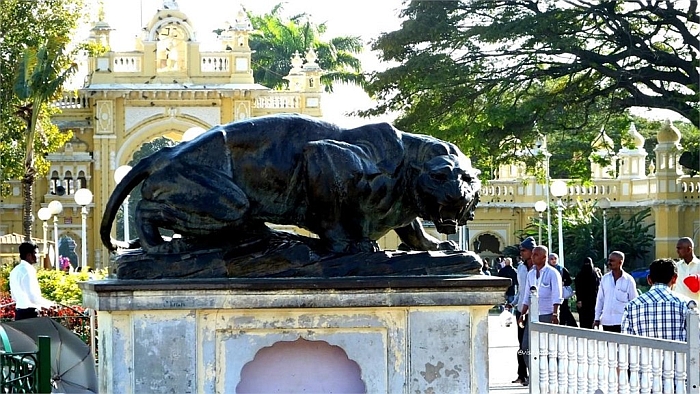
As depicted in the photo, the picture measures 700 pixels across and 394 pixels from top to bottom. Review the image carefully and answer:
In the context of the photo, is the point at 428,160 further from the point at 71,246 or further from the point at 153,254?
the point at 71,246

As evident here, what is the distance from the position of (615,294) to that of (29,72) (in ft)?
68.1

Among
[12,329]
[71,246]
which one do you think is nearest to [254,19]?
[71,246]

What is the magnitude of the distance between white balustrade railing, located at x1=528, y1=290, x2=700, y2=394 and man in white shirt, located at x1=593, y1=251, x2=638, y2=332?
383 cm

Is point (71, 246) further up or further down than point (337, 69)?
further down

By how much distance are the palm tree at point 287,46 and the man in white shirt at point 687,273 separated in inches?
1490

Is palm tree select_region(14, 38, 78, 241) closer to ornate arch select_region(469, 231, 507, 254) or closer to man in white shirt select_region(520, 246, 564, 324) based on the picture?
ornate arch select_region(469, 231, 507, 254)

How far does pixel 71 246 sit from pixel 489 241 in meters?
14.4

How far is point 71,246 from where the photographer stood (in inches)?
1815

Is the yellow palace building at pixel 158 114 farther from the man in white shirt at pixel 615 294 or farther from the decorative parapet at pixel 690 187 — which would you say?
the man in white shirt at pixel 615 294

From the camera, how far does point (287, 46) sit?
52344 mm

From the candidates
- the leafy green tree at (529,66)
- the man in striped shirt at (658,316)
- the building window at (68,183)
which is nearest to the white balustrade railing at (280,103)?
the building window at (68,183)

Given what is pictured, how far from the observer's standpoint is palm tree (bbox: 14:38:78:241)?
29875 millimetres

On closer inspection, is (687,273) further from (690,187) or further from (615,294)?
(690,187)

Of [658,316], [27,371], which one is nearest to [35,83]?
[658,316]
